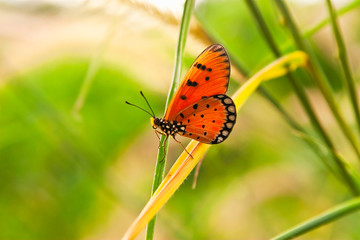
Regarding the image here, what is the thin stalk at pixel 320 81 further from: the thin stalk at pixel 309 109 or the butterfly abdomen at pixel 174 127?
the butterfly abdomen at pixel 174 127

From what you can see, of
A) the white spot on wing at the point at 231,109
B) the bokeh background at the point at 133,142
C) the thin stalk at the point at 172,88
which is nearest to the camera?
the thin stalk at the point at 172,88

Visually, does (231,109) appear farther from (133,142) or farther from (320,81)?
(133,142)

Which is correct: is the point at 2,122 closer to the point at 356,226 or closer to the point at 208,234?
the point at 208,234

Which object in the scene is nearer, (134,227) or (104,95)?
(134,227)

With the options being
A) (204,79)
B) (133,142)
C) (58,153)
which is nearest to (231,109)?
(204,79)

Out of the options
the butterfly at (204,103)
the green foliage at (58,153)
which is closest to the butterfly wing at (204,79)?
the butterfly at (204,103)

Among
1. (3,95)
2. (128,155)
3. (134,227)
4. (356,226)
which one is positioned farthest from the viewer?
(3,95)

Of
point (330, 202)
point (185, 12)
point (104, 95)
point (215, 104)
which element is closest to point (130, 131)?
point (104, 95)
